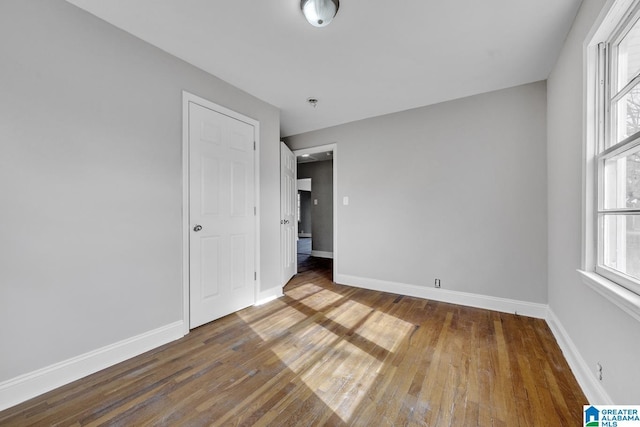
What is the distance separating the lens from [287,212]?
400cm

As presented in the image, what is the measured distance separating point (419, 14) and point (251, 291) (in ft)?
9.82

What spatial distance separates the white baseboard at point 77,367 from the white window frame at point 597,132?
2975mm

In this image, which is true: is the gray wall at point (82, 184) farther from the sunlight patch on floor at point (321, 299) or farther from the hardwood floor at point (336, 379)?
the sunlight patch on floor at point (321, 299)

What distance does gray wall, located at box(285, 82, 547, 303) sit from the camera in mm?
2699

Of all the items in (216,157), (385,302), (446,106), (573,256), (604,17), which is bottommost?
(385,302)

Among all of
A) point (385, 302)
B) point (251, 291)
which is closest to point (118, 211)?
point (251, 291)

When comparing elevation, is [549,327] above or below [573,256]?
below

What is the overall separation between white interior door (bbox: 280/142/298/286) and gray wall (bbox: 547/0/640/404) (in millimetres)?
2966

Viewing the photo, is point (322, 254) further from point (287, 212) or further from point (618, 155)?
→ point (618, 155)

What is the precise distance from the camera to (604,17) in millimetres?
1363

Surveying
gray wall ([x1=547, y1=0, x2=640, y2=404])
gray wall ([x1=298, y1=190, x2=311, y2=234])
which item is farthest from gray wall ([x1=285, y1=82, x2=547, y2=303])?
gray wall ([x1=298, y1=190, x2=311, y2=234])

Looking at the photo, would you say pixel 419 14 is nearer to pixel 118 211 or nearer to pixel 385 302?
pixel 118 211

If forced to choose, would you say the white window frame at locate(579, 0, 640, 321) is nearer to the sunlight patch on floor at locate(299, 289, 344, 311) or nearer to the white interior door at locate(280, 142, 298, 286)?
the sunlight patch on floor at locate(299, 289, 344, 311)

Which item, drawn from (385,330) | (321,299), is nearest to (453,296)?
(385,330)
